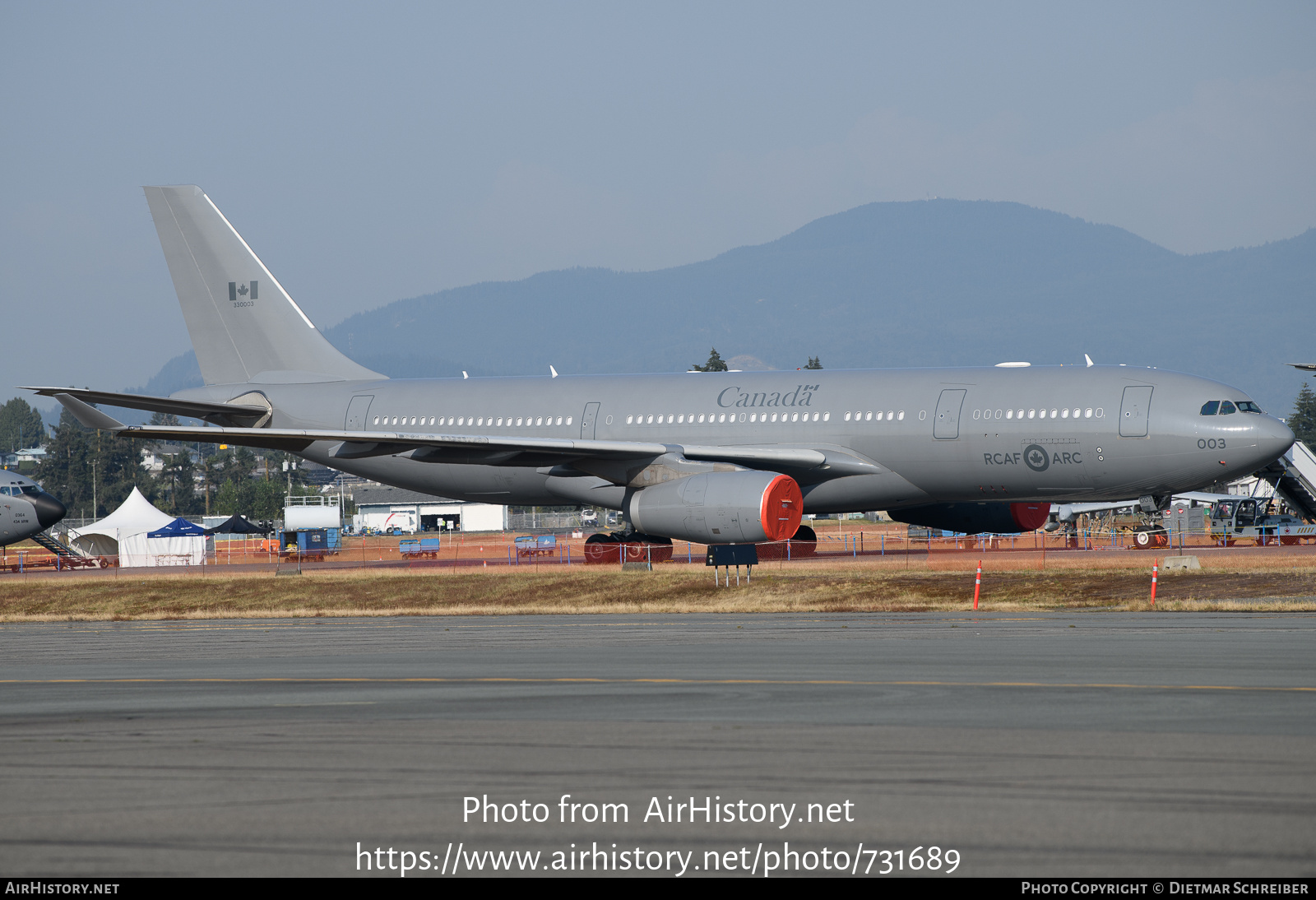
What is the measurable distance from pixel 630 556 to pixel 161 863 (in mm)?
32146

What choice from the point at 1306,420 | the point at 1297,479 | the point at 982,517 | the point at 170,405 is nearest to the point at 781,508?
the point at 982,517

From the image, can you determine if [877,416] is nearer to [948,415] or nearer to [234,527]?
[948,415]

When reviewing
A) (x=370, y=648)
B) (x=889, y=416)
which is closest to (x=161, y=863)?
(x=370, y=648)

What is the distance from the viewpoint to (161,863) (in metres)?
6.75

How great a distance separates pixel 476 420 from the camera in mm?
40031

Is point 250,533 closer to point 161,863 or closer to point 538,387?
point 538,387

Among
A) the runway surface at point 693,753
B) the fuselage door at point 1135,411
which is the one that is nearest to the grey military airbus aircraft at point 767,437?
the fuselage door at point 1135,411

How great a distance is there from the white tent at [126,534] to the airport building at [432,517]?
98.0 feet

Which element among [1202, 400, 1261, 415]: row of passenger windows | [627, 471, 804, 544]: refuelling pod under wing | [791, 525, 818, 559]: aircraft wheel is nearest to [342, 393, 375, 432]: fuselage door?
[627, 471, 804, 544]: refuelling pod under wing

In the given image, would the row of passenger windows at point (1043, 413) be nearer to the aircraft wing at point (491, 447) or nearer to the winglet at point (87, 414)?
the aircraft wing at point (491, 447)

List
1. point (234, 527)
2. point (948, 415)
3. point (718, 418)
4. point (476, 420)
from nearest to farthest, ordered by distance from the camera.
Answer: point (948, 415)
point (718, 418)
point (476, 420)
point (234, 527)

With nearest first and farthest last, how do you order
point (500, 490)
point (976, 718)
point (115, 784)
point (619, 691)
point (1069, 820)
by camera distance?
1. point (1069, 820)
2. point (115, 784)
3. point (976, 718)
4. point (619, 691)
5. point (500, 490)

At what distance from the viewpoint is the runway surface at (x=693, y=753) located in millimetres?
6988

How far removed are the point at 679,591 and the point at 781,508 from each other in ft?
10.1
